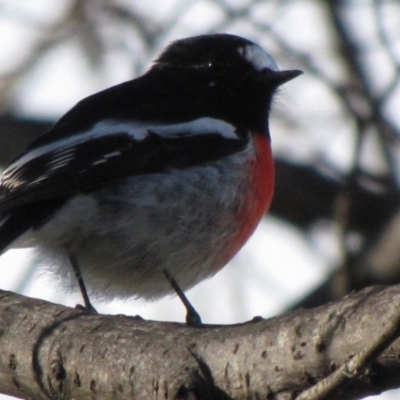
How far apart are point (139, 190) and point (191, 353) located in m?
1.70

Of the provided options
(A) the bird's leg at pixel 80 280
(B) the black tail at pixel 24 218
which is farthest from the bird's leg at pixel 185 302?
(B) the black tail at pixel 24 218

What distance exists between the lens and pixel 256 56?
5547 millimetres

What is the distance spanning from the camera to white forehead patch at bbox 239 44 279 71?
5523mm

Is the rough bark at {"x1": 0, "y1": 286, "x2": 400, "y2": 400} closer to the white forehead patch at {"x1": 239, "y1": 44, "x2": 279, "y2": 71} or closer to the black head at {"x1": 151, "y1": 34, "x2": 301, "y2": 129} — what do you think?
the black head at {"x1": 151, "y1": 34, "x2": 301, "y2": 129}

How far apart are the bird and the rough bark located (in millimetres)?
714

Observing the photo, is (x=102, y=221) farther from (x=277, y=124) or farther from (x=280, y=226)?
(x=277, y=124)

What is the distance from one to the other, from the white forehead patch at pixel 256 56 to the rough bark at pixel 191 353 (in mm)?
2441

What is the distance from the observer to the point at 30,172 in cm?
439

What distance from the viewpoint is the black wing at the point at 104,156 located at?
169 inches

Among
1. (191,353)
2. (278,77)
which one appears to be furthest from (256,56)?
(191,353)

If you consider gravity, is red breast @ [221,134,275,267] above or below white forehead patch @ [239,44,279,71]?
below

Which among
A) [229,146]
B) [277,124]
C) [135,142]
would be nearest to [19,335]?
[135,142]

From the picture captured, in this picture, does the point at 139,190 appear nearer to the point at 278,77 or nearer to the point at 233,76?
the point at 233,76

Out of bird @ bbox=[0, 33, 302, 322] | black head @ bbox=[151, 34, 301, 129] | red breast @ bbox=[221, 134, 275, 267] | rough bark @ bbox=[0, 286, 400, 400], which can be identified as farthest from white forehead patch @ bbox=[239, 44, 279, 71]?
rough bark @ bbox=[0, 286, 400, 400]
